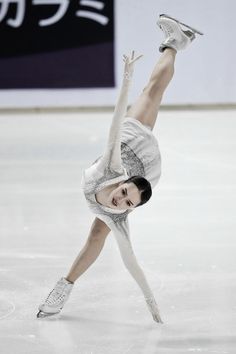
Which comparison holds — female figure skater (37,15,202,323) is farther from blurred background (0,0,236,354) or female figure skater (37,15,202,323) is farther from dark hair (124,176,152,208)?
blurred background (0,0,236,354)

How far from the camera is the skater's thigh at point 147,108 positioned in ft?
11.5

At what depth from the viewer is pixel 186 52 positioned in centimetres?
997


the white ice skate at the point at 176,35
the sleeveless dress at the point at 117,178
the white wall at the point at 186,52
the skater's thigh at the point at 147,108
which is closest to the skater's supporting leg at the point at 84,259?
the sleeveless dress at the point at 117,178

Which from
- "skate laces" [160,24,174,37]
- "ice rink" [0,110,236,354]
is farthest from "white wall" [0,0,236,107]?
"skate laces" [160,24,174,37]

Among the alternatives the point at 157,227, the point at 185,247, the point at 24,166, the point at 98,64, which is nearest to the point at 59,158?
the point at 24,166

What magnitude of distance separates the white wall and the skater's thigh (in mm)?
6469

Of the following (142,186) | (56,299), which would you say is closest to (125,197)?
(142,186)

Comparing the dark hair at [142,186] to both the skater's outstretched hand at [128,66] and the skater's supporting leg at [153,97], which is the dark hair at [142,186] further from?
the skater's supporting leg at [153,97]

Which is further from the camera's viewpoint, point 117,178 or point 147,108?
point 147,108

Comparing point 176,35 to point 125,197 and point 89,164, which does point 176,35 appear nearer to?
point 125,197

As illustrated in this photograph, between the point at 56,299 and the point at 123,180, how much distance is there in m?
0.56

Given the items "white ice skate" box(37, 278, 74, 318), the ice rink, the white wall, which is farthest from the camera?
the white wall

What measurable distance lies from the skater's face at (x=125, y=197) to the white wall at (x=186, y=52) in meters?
7.16

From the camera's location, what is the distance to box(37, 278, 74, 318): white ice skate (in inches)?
122
